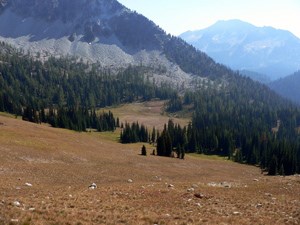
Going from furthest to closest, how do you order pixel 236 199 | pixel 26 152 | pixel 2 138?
pixel 2 138, pixel 26 152, pixel 236 199

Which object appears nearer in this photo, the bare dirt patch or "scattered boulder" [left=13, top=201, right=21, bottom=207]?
the bare dirt patch

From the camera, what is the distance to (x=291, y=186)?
43.9 metres

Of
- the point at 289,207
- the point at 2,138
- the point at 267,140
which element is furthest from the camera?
the point at 267,140

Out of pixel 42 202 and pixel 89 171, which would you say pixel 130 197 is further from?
pixel 89 171

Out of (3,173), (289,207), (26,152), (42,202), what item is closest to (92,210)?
(42,202)

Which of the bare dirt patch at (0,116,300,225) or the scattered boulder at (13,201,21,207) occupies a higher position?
the scattered boulder at (13,201,21,207)

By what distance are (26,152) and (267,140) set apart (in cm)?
13271

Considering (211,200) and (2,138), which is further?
(2,138)

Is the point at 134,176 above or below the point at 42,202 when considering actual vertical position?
below

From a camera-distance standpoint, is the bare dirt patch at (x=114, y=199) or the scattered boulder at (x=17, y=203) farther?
the scattered boulder at (x=17, y=203)

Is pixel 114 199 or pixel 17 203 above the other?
pixel 17 203

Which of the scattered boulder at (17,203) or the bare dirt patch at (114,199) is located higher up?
the scattered boulder at (17,203)

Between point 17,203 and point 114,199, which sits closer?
point 17,203

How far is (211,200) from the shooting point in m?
32.6
